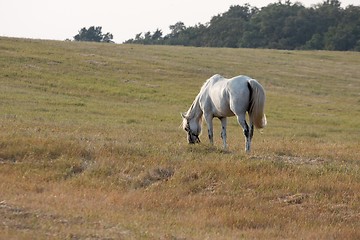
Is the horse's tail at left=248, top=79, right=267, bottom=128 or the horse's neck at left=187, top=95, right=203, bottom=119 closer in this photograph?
the horse's tail at left=248, top=79, right=267, bottom=128

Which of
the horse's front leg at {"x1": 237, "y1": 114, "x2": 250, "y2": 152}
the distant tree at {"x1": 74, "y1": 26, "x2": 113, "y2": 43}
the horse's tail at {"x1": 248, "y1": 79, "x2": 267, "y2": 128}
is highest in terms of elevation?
the horse's tail at {"x1": 248, "y1": 79, "x2": 267, "y2": 128}

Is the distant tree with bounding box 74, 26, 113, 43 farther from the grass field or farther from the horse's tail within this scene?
the horse's tail

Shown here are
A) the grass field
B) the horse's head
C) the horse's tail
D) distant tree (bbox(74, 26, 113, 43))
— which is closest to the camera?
the grass field

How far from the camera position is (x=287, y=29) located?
8712 cm

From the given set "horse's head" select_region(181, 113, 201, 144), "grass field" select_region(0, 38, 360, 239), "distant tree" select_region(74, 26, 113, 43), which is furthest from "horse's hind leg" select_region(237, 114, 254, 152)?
"distant tree" select_region(74, 26, 113, 43)

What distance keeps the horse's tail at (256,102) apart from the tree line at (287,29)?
67.7 meters

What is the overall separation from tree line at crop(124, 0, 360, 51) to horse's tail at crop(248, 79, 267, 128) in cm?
6775

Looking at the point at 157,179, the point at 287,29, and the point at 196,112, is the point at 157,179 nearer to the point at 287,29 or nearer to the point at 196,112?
the point at 196,112

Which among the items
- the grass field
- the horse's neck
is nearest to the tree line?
the grass field

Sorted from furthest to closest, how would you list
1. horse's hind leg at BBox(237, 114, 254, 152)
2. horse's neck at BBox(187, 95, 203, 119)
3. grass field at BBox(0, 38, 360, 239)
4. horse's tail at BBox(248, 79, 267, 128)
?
horse's neck at BBox(187, 95, 203, 119) → horse's hind leg at BBox(237, 114, 254, 152) → horse's tail at BBox(248, 79, 267, 128) → grass field at BBox(0, 38, 360, 239)

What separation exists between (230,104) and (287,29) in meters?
71.5

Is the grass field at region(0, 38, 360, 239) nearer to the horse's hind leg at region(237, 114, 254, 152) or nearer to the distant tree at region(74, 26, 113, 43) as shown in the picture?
the horse's hind leg at region(237, 114, 254, 152)

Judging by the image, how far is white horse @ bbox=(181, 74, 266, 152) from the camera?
55.6 ft

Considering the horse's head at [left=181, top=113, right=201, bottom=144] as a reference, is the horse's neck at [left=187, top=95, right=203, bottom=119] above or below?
above
